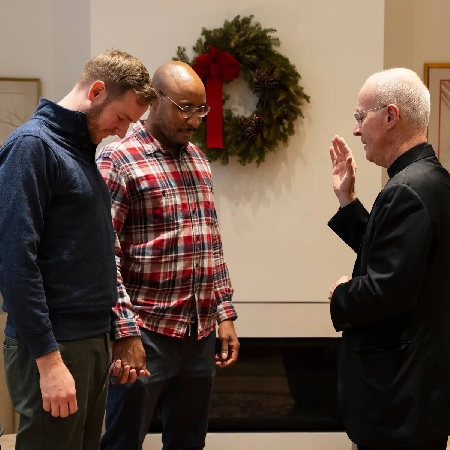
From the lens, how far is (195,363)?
7.61 ft

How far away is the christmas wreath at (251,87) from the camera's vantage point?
133 inches

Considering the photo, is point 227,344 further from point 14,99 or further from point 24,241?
point 14,99

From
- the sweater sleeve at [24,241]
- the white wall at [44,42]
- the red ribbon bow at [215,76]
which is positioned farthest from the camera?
the white wall at [44,42]

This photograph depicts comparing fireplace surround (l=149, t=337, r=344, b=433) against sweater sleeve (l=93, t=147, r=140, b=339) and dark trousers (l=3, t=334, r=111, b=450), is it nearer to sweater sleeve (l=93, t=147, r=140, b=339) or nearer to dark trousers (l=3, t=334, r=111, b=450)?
sweater sleeve (l=93, t=147, r=140, b=339)

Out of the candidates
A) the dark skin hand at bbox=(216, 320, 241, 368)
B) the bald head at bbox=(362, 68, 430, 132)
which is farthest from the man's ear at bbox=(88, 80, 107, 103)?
the dark skin hand at bbox=(216, 320, 241, 368)

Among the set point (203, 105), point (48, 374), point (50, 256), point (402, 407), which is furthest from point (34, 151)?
point (402, 407)

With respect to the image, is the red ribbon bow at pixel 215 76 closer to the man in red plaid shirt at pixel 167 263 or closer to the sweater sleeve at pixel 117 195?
the man in red plaid shirt at pixel 167 263

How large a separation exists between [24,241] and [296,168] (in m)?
2.14

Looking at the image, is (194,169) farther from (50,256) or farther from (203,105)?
(50,256)

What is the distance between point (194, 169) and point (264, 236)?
120 cm

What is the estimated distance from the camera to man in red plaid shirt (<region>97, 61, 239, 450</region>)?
7.33ft

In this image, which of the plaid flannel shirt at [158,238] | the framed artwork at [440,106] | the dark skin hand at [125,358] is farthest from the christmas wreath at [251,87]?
the dark skin hand at [125,358]

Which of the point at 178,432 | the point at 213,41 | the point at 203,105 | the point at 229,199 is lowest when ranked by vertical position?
the point at 178,432

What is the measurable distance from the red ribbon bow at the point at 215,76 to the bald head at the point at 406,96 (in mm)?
1497
